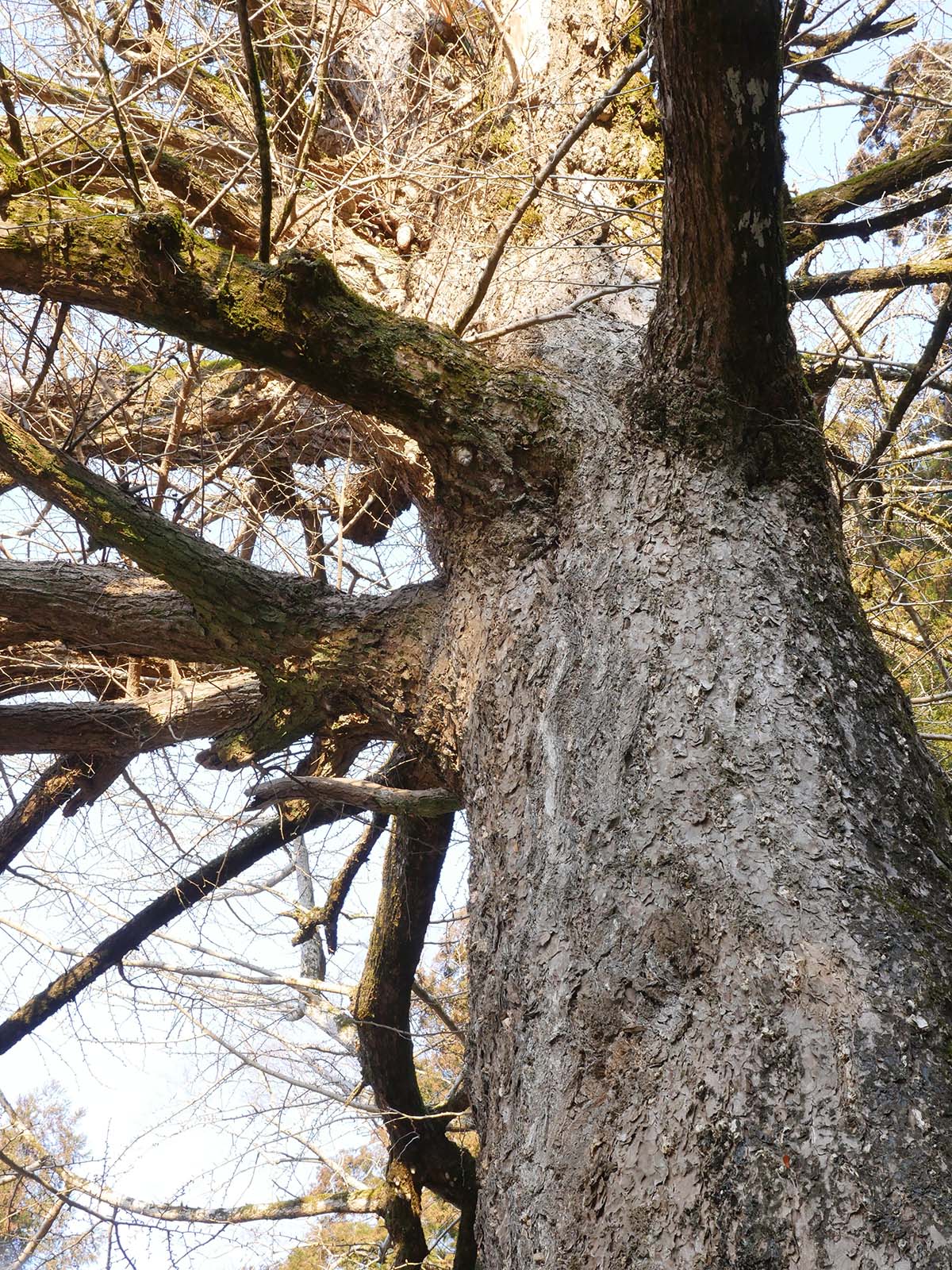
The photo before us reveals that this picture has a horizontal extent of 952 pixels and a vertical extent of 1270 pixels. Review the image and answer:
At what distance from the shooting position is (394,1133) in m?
4.08

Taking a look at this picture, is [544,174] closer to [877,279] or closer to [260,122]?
[260,122]

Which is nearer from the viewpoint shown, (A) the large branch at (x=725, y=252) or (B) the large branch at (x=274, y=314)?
(A) the large branch at (x=725, y=252)

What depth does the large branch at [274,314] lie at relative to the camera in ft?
7.00

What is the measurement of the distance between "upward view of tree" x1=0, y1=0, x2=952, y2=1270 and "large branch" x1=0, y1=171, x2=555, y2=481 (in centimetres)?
1

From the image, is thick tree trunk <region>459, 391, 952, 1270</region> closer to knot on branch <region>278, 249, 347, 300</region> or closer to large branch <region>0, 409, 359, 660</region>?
large branch <region>0, 409, 359, 660</region>

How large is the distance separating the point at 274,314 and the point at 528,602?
3.03 feet

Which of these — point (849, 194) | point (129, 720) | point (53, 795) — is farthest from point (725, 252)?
point (53, 795)

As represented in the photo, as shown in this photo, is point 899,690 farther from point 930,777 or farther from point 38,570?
point 38,570

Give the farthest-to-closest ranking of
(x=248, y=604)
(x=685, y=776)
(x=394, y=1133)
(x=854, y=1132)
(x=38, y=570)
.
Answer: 1. (x=394, y=1133)
2. (x=38, y=570)
3. (x=248, y=604)
4. (x=685, y=776)
5. (x=854, y=1132)

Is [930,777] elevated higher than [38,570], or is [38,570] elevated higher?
[38,570]

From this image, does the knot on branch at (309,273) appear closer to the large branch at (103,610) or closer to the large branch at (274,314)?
the large branch at (274,314)

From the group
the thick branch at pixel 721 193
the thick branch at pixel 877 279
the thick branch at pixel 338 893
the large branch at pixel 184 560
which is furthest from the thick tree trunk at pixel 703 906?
the thick branch at pixel 338 893

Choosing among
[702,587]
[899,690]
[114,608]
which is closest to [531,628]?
[702,587]

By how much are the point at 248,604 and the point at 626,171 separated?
2334 mm
